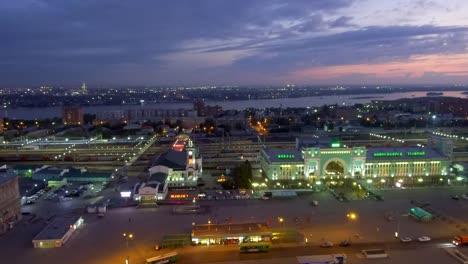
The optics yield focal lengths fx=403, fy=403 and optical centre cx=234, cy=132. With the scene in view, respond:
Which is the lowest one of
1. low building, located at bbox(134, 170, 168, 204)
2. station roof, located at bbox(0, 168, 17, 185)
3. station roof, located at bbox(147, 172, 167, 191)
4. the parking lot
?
the parking lot

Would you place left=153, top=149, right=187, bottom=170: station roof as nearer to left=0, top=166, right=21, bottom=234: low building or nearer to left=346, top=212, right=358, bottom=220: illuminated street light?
left=0, top=166, right=21, bottom=234: low building

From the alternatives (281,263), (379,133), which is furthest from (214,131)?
(281,263)

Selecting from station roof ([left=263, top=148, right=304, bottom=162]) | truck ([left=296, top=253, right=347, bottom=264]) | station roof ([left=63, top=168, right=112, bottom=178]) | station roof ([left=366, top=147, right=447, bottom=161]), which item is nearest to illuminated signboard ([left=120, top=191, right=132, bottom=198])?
station roof ([left=63, top=168, right=112, bottom=178])

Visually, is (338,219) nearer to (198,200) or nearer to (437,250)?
(437,250)

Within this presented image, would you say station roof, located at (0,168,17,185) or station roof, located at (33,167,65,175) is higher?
station roof, located at (0,168,17,185)

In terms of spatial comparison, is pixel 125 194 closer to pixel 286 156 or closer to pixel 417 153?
pixel 286 156

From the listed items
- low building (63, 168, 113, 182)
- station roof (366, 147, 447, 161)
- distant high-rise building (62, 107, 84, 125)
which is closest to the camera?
low building (63, 168, 113, 182)

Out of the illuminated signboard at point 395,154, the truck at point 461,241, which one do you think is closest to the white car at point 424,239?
the truck at point 461,241
